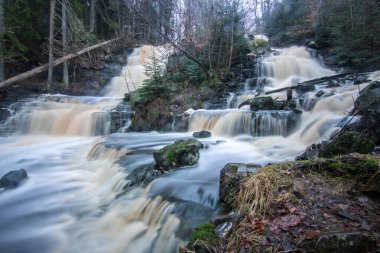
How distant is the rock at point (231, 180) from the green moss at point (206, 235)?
70 centimetres

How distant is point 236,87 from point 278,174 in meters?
11.1

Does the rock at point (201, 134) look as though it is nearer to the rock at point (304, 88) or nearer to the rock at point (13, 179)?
the rock at point (304, 88)

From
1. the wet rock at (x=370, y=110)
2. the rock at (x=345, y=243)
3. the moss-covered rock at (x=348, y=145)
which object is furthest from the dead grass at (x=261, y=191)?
the wet rock at (x=370, y=110)

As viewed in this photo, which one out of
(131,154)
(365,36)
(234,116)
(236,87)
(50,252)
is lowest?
(50,252)

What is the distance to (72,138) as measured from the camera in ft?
39.6

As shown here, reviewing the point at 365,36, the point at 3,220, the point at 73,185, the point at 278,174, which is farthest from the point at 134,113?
the point at 365,36

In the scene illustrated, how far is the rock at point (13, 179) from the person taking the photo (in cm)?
637

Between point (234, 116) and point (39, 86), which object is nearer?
point (234, 116)

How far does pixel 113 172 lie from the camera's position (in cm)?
655

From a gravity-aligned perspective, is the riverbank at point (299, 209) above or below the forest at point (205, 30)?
below

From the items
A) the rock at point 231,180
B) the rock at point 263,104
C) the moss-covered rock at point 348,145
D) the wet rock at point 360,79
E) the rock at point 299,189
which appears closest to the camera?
the rock at point 299,189

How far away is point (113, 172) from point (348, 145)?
15.3 ft

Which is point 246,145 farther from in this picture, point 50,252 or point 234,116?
point 50,252

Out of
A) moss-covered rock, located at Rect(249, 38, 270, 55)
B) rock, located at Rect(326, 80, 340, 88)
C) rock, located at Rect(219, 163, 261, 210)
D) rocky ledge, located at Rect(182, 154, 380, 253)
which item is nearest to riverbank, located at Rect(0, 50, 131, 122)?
moss-covered rock, located at Rect(249, 38, 270, 55)
